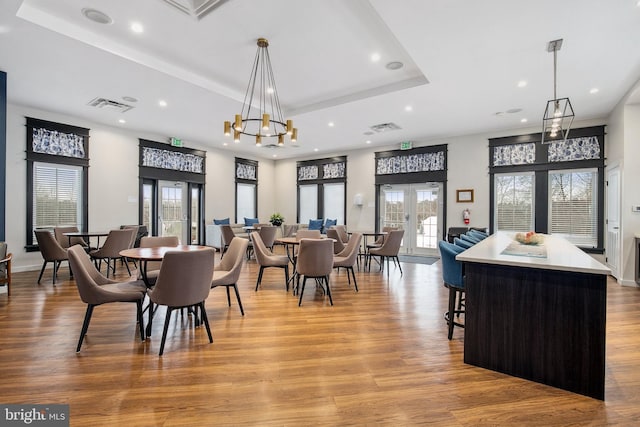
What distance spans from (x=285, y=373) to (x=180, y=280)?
1165 mm

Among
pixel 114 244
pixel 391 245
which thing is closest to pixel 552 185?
pixel 391 245

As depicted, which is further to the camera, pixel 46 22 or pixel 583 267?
pixel 46 22

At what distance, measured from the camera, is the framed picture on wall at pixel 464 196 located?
8.13 meters

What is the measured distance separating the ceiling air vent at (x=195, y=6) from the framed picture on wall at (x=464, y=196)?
22.8 ft

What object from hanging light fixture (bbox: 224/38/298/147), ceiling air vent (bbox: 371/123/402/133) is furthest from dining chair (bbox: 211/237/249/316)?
ceiling air vent (bbox: 371/123/402/133)

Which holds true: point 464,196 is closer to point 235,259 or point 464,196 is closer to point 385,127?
point 385,127

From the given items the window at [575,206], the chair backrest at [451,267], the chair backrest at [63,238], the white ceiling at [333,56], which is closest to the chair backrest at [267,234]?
the white ceiling at [333,56]

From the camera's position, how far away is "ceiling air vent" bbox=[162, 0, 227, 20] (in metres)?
3.27

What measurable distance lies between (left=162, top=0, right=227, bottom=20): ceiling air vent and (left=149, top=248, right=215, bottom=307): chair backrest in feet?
8.16

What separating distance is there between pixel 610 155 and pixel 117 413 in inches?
335

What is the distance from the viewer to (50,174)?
6598 mm

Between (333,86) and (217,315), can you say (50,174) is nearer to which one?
(217,315)

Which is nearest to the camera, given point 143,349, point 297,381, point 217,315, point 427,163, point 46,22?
point 297,381

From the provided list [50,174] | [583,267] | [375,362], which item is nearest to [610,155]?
[583,267]
